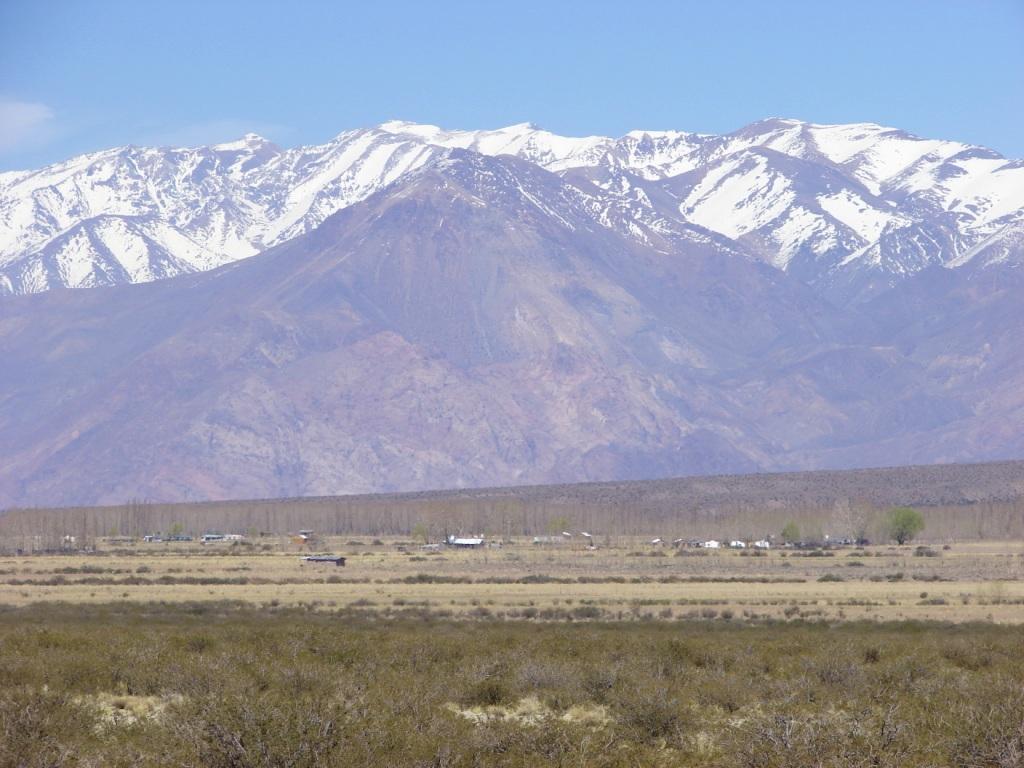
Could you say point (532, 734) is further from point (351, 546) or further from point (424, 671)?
point (351, 546)

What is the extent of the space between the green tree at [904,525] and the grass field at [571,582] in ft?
59.0

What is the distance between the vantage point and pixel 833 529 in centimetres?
18288

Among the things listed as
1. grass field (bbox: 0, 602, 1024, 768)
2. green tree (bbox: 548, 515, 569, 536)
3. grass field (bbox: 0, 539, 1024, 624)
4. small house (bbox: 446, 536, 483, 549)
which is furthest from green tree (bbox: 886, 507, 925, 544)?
grass field (bbox: 0, 602, 1024, 768)

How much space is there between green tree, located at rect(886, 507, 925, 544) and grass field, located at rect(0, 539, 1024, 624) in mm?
17990

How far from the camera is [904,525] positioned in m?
165

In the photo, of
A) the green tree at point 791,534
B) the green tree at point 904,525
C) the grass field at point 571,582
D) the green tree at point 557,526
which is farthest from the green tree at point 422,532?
the green tree at point 904,525

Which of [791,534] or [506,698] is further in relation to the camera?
[791,534]

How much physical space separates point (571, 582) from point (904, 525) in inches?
3299

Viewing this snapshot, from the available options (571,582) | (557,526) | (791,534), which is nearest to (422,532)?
(557,526)

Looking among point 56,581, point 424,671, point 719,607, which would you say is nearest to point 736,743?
point 424,671

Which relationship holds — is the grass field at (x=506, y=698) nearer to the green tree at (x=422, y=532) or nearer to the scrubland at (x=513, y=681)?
the scrubland at (x=513, y=681)

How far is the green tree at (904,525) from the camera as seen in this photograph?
16450cm

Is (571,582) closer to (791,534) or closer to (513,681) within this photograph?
(513,681)

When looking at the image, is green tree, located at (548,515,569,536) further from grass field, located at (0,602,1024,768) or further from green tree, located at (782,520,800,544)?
grass field, located at (0,602,1024,768)
